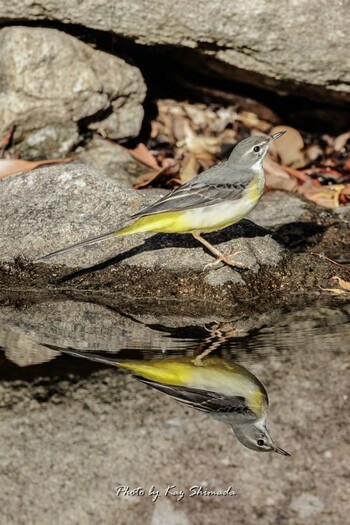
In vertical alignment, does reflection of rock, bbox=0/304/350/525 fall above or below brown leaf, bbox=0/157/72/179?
above

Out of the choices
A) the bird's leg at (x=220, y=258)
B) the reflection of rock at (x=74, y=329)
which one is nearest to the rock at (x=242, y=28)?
the bird's leg at (x=220, y=258)

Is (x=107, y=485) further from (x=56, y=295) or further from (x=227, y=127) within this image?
(x=227, y=127)

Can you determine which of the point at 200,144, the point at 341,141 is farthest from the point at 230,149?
the point at 341,141

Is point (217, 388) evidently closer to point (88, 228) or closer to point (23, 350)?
point (23, 350)

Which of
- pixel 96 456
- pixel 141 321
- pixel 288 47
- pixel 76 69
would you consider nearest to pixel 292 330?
pixel 141 321

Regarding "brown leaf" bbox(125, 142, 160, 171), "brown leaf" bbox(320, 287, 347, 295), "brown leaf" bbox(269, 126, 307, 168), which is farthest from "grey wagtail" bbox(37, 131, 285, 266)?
"brown leaf" bbox(269, 126, 307, 168)

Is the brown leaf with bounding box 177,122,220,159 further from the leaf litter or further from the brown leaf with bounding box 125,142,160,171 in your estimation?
the brown leaf with bounding box 125,142,160,171
